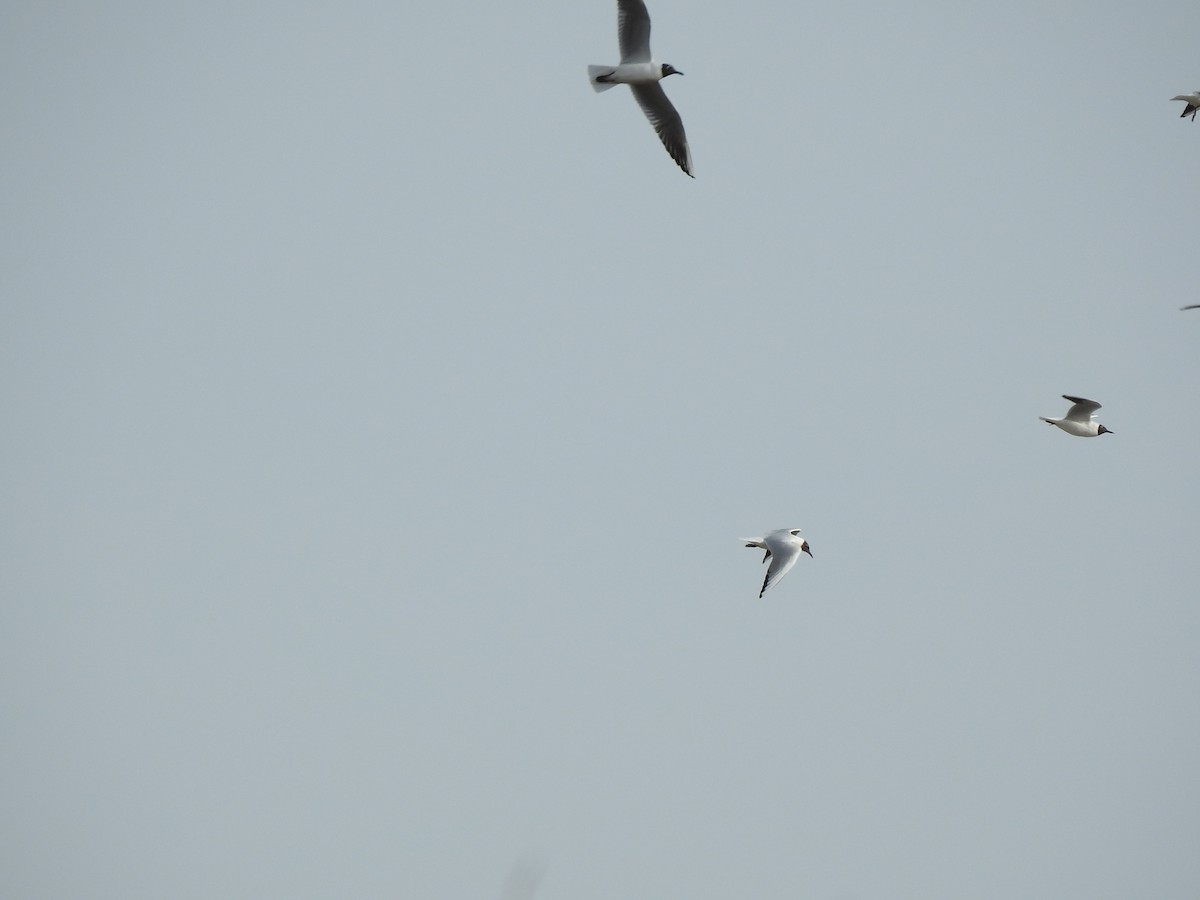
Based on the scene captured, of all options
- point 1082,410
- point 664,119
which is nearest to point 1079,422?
point 1082,410

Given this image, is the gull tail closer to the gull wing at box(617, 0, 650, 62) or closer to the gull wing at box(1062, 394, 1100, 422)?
the gull wing at box(617, 0, 650, 62)

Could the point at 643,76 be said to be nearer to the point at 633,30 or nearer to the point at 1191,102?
the point at 633,30

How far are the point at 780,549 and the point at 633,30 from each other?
1025 centimetres

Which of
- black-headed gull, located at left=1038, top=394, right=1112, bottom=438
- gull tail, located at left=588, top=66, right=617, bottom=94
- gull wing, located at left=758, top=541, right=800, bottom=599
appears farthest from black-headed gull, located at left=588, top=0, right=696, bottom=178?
black-headed gull, located at left=1038, top=394, right=1112, bottom=438

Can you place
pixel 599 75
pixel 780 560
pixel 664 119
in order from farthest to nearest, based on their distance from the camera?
1. pixel 780 560
2. pixel 664 119
3. pixel 599 75

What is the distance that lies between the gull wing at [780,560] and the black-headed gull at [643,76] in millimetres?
7196

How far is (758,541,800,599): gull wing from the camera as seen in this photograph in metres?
25.3

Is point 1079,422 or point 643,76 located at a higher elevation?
point 1079,422

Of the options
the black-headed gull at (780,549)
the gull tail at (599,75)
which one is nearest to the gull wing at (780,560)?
the black-headed gull at (780,549)

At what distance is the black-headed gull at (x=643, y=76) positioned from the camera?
2309 centimetres

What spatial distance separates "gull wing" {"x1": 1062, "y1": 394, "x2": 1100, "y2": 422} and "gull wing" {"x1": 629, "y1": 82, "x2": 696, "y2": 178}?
11569 millimetres

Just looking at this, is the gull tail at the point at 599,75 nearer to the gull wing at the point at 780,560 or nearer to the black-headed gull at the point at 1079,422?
the gull wing at the point at 780,560

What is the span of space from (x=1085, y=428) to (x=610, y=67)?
46.7ft

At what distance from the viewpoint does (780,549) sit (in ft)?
91.4
